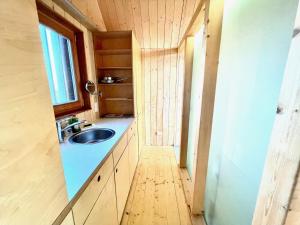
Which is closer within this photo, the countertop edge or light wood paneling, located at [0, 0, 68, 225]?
light wood paneling, located at [0, 0, 68, 225]

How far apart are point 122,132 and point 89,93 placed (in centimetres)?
84

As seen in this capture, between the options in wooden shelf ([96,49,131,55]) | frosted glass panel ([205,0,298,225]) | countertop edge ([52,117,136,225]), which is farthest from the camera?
wooden shelf ([96,49,131,55])

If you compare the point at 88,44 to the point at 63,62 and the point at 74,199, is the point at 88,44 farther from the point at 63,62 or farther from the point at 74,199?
the point at 74,199

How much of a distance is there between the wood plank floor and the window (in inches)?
53.5

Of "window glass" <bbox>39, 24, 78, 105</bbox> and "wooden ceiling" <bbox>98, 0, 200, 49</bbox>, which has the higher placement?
"wooden ceiling" <bbox>98, 0, 200, 49</bbox>

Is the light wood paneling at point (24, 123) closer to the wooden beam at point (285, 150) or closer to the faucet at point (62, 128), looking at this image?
the wooden beam at point (285, 150)

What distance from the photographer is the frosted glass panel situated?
2.26ft

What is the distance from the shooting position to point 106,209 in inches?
44.1

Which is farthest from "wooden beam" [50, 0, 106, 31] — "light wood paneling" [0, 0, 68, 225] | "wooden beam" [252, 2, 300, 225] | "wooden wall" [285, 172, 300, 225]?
"wooden wall" [285, 172, 300, 225]

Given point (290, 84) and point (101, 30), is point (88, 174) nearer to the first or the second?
point (290, 84)

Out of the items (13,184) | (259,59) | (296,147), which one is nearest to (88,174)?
(13,184)

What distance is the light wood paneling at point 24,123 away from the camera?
34 cm

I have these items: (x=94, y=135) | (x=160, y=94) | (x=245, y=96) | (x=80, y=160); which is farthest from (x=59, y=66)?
(x=160, y=94)

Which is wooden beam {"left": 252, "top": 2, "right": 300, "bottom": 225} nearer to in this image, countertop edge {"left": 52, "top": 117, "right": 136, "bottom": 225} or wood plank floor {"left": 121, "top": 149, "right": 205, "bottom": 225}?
countertop edge {"left": 52, "top": 117, "right": 136, "bottom": 225}
